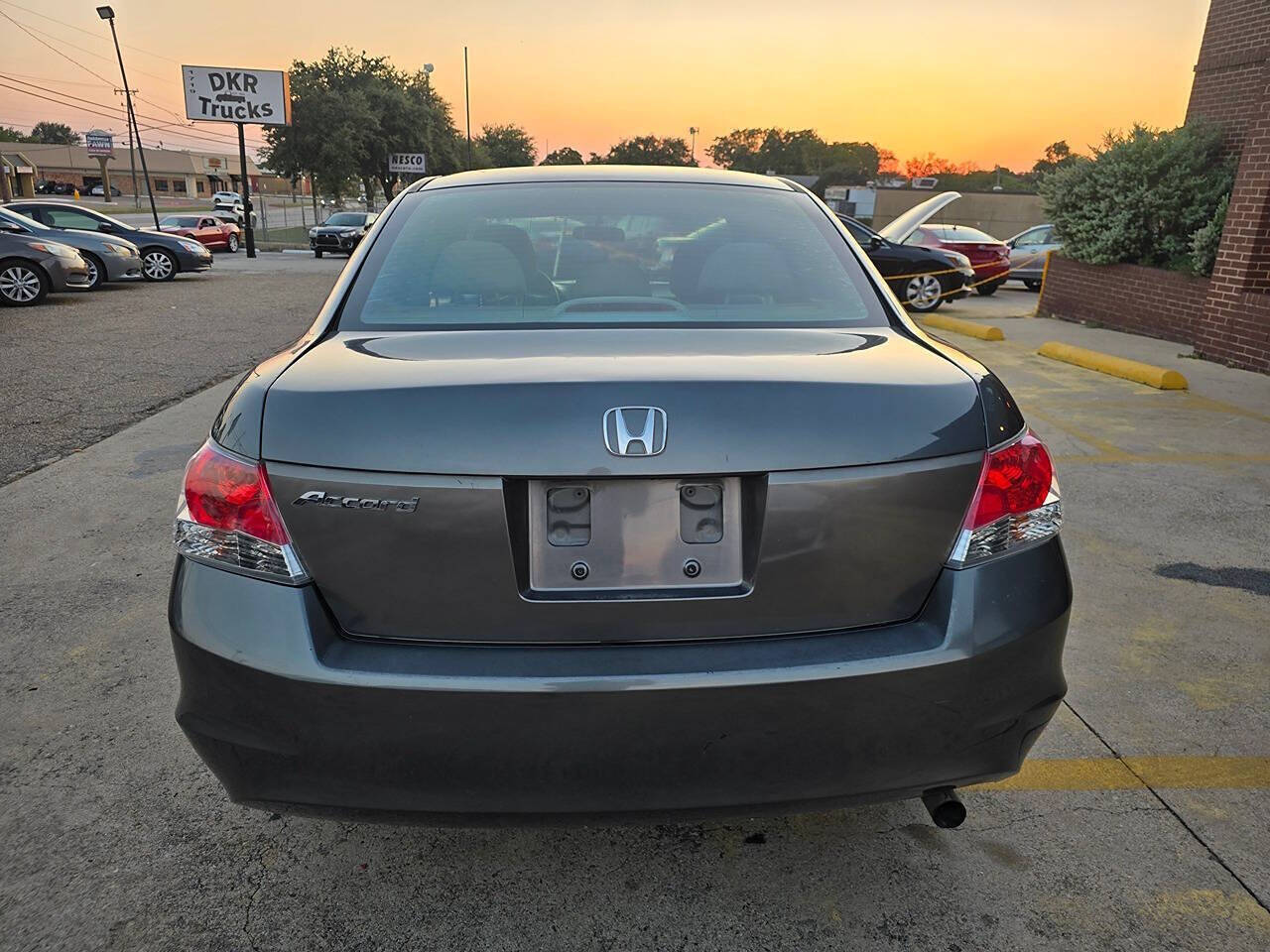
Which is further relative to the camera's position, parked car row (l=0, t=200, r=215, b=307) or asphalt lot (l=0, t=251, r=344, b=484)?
parked car row (l=0, t=200, r=215, b=307)

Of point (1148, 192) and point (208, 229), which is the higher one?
point (1148, 192)

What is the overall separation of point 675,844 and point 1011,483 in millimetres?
1250

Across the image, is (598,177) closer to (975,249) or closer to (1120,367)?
(1120,367)

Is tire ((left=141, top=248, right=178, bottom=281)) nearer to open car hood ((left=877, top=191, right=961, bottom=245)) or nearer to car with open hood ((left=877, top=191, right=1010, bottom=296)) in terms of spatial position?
car with open hood ((left=877, top=191, right=1010, bottom=296))

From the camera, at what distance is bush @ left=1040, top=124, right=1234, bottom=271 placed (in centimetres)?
1204

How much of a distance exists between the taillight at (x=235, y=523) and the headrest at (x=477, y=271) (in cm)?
86

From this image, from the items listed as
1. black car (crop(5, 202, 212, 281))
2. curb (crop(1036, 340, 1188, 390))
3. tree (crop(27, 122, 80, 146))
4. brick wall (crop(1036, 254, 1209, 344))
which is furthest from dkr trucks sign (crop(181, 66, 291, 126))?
tree (crop(27, 122, 80, 146))

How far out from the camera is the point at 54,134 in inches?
5753

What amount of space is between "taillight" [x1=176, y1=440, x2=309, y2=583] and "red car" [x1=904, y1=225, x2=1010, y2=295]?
54.9 feet

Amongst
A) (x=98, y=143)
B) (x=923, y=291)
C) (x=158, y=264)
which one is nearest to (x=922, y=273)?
(x=923, y=291)

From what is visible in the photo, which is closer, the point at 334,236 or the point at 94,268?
the point at 94,268

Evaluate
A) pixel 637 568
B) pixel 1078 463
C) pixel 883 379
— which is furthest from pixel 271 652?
pixel 1078 463

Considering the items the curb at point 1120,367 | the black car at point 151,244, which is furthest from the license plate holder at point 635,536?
the black car at point 151,244

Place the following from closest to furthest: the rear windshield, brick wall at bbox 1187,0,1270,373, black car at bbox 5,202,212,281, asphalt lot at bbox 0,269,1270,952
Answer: asphalt lot at bbox 0,269,1270,952 < the rear windshield < brick wall at bbox 1187,0,1270,373 < black car at bbox 5,202,212,281
